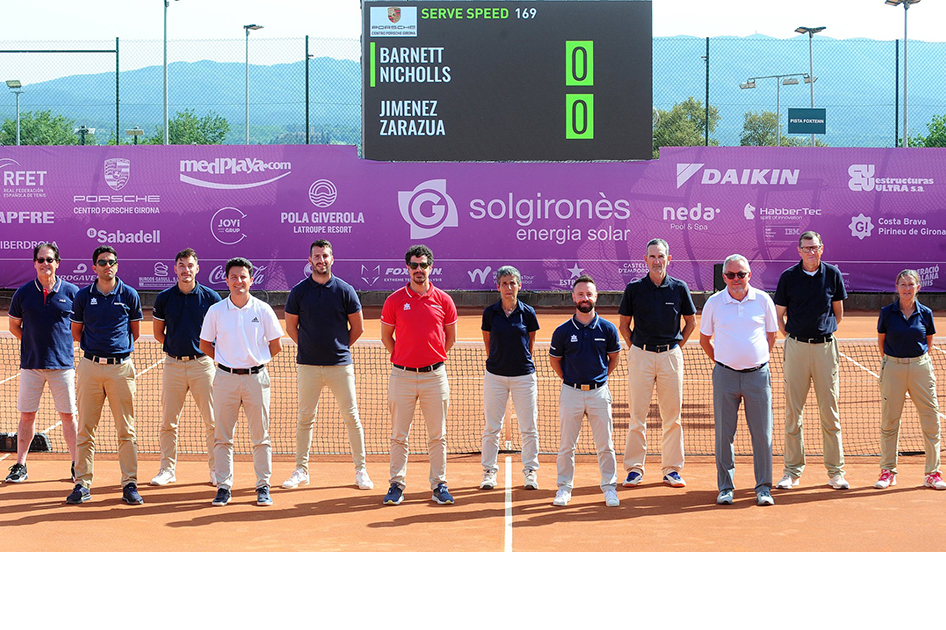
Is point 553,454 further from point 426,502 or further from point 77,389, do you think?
point 77,389

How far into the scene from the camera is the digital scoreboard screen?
832 inches

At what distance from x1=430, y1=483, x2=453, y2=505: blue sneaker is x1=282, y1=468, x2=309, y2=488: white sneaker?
1289 mm

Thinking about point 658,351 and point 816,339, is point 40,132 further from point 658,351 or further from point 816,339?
point 816,339

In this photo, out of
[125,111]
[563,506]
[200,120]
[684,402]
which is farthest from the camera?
[200,120]

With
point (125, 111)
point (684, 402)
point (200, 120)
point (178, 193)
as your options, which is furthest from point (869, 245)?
point (200, 120)

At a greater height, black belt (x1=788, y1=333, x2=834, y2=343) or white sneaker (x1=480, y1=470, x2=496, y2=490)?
black belt (x1=788, y1=333, x2=834, y2=343)

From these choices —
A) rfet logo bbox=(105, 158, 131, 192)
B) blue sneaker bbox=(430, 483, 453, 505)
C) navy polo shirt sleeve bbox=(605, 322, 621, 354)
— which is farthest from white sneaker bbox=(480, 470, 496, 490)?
rfet logo bbox=(105, 158, 131, 192)

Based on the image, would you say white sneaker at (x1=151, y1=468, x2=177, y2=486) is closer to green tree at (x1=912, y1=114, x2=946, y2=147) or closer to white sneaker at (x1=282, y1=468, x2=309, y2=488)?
white sneaker at (x1=282, y1=468, x2=309, y2=488)

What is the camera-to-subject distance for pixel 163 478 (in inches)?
343

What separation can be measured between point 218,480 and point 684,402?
6.90 metres

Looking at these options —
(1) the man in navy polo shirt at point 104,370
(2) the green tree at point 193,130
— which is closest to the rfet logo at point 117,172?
(1) the man in navy polo shirt at point 104,370

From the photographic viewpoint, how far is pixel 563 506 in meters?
7.90

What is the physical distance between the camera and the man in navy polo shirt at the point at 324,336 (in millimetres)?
8305

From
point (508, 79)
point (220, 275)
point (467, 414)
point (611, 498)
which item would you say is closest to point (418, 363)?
point (611, 498)
